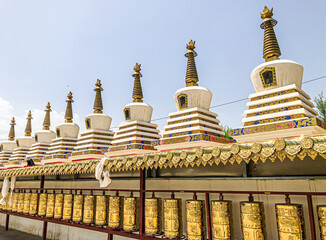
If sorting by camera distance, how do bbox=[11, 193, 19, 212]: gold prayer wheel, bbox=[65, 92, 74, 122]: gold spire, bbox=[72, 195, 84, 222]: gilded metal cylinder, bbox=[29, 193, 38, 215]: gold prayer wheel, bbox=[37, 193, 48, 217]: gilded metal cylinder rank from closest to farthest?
1. bbox=[72, 195, 84, 222]: gilded metal cylinder
2. bbox=[37, 193, 48, 217]: gilded metal cylinder
3. bbox=[29, 193, 38, 215]: gold prayer wheel
4. bbox=[11, 193, 19, 212]: gold prayer wheel
5. bbox=[65, 92, 74, 122]: gold spire

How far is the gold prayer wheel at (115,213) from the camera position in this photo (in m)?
6.77

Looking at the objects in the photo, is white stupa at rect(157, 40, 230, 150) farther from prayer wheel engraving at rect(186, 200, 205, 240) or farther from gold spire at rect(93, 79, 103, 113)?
gold spire at rect(93, 79, 103, 113)

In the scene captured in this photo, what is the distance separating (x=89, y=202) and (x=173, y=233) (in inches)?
127

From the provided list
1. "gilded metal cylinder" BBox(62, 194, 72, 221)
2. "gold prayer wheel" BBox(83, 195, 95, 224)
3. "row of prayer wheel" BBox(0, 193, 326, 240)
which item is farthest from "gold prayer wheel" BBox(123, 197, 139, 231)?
"gilded metal cylinder" BBox(62, 194, 72, 221)

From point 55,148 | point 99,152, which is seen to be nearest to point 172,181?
point 99,152

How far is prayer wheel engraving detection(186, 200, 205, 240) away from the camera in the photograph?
17.3ft

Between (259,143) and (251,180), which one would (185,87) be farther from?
(259,143)

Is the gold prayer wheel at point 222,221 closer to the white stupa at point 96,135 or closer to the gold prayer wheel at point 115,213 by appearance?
the gold prayer wheel at point 115,213

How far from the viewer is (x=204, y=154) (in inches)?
184

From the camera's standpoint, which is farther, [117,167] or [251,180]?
[117,167]

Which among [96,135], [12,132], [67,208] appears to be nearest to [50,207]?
[67,208]

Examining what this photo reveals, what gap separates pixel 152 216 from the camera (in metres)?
→ 6.06

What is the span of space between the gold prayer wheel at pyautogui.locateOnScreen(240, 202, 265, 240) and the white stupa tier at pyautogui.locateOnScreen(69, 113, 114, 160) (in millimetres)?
11923

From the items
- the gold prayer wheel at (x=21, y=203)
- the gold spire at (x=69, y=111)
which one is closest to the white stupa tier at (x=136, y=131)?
the gold prayer wheel at (x=21, y=203)
